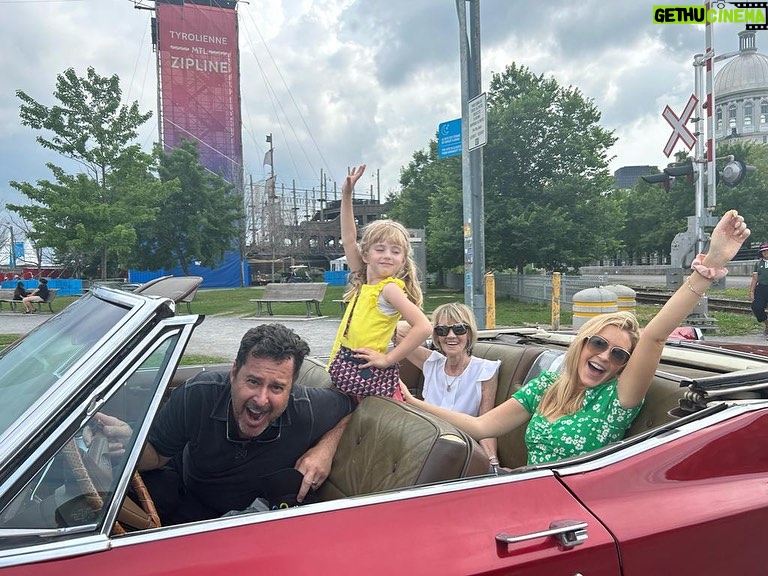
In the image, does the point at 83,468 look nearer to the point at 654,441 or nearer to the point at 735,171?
the point at 654,441

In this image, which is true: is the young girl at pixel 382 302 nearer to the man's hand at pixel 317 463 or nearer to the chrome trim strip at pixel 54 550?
the man's hand at pixel 317 463

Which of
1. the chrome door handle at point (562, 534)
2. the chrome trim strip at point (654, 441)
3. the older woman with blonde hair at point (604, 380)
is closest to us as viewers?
the chrome door handle at point (562, 534)

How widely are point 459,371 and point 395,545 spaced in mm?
2090

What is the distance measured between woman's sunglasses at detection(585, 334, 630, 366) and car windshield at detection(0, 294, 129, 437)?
174cm

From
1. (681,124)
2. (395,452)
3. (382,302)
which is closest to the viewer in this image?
(395,452)

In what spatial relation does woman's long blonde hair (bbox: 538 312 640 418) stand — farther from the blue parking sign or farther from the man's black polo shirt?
the blue parking sign

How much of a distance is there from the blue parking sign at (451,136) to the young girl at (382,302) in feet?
16.3

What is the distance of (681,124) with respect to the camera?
31.7 feet

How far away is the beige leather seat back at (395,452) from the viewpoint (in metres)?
1.74

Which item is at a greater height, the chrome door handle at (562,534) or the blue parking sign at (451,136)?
the blue parking sign at (451,136)


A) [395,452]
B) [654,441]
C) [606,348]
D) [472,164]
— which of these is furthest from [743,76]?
[395,452]

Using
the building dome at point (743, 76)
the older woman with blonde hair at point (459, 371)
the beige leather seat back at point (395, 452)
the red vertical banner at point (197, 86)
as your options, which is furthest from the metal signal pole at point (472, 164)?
the building dome at point (743, 76)

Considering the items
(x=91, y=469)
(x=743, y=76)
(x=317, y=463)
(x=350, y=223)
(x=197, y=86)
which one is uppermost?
(x=743, y=76)

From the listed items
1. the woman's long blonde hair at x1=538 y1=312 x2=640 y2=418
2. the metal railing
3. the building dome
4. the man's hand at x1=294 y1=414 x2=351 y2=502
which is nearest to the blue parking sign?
the woman's long blonde hair at x1=538 y1=312 x2=640 y2=418
